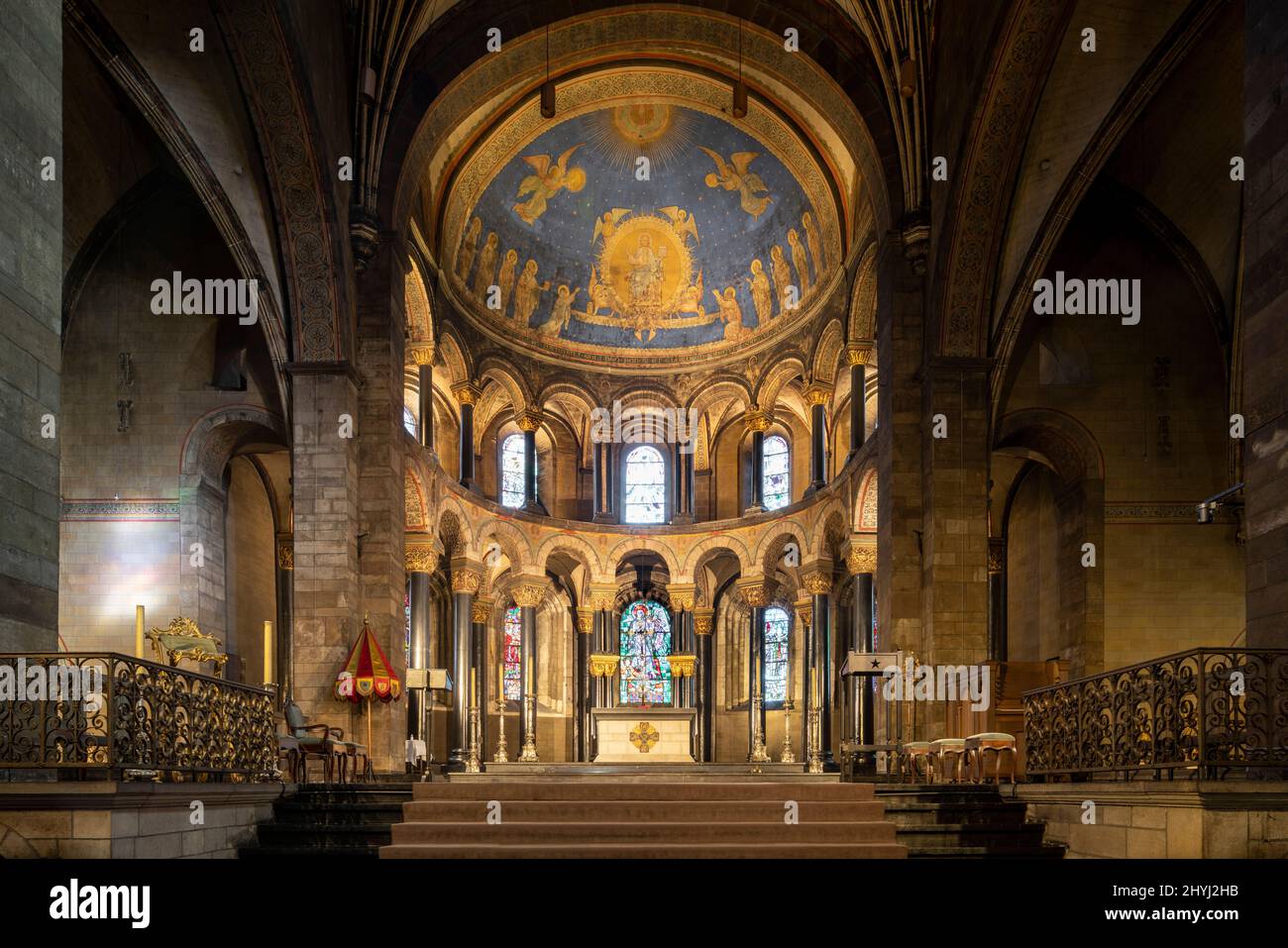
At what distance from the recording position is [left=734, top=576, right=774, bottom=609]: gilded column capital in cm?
2866

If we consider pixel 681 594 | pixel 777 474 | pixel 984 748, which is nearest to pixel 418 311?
pixel 681 594

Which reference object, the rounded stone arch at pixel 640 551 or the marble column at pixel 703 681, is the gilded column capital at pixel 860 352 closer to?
the rounded stone arch at pixel 640 551

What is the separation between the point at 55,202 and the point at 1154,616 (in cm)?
1658

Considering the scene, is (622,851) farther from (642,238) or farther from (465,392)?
(642,238)

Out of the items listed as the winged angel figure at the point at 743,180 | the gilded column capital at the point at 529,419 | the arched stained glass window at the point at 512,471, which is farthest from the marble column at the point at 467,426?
the winged angel figure at the point at 743,180

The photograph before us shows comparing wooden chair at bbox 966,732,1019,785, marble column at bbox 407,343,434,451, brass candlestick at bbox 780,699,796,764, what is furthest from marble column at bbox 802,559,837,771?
wooden chair at bbox 966,732,1019,785

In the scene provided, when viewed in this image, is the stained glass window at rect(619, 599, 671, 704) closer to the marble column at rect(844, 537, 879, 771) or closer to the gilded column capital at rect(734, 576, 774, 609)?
the gilded column capital at rect(734, 576, 774, 609)

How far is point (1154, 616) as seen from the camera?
763 inches

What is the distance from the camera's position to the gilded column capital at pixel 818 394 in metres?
26.8

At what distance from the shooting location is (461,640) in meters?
26.0

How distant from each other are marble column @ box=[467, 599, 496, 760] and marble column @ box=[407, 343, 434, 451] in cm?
498

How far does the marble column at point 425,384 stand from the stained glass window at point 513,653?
8.38 metres

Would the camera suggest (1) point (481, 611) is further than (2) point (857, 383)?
Yes

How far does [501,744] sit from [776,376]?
33.2 ft
